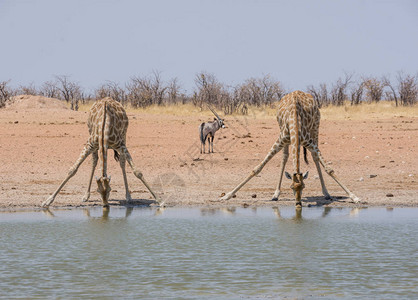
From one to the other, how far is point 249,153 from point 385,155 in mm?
3642

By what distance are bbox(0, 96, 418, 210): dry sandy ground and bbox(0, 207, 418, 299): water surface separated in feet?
5.73

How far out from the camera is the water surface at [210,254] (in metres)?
6.82

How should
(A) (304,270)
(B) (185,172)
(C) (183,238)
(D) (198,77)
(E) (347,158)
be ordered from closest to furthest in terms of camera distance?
(A) (304,270) < (C) (183,238) < (B) (185,172) < (E) (347,158) < (D) (198,77)

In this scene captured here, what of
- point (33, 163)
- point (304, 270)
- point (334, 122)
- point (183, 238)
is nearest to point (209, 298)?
point (304, 270)

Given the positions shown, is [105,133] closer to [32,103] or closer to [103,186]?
[103,186]

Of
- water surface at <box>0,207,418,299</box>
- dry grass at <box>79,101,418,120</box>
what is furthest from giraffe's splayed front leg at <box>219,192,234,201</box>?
dry grass at <box>79,101,418,120</box>

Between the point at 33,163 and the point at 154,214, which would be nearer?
the point at 154,214

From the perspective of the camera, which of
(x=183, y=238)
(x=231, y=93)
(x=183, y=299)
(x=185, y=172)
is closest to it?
(x=183, y=299)

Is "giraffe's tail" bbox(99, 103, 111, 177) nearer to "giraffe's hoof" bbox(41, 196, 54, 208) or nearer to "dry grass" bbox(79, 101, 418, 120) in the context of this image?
"giraffe's hoof" bbox(41, 196, 54, 208)

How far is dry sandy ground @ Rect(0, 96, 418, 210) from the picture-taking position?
46.1 ft

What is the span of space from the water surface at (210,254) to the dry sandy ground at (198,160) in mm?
1746

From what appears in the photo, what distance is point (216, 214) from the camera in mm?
11852

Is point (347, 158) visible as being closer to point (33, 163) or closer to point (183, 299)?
point (33, 163)

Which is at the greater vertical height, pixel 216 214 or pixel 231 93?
pixel 231 93
